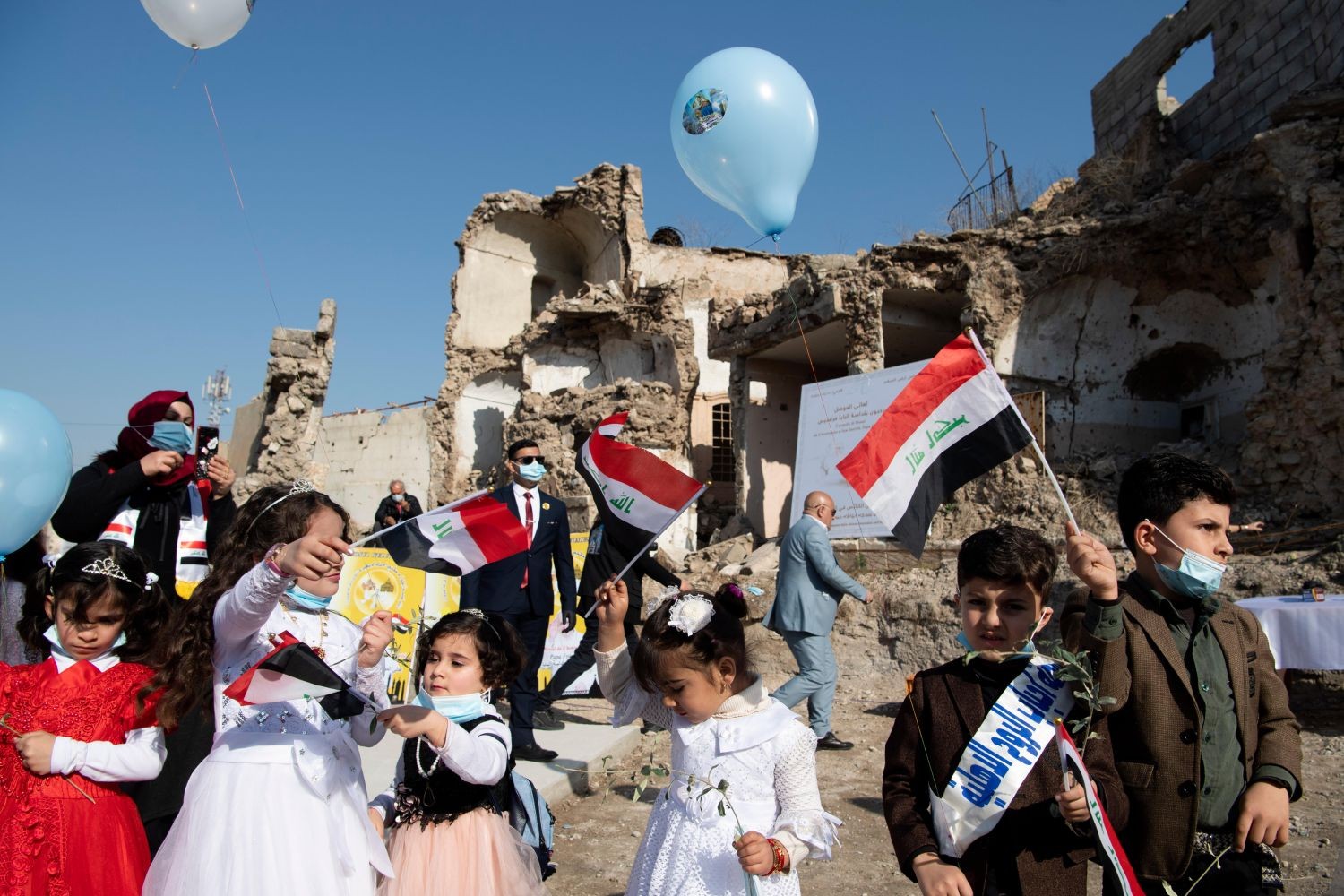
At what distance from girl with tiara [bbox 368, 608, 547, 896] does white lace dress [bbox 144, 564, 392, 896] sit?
16 cm

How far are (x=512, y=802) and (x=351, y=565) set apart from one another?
5603mm

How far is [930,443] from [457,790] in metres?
2.18

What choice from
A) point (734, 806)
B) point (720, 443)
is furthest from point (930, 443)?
point (720, 443)

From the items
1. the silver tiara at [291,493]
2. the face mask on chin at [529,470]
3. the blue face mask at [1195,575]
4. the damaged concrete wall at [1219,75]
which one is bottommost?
the blue face mask at [1195,575]

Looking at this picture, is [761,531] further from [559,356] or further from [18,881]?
[18,881]

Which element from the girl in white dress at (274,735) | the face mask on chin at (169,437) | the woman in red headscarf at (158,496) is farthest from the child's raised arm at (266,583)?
the face mask on chin at (169,437)

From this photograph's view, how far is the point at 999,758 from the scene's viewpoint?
205 centimetres

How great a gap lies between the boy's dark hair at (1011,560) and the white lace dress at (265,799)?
1787 mm

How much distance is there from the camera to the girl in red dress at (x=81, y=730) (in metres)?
2.40

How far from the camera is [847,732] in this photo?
673cm

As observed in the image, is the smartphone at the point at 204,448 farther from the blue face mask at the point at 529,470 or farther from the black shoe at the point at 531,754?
the black shoe at the point at 531,754

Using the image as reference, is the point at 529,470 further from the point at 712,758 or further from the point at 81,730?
the point at 712,758

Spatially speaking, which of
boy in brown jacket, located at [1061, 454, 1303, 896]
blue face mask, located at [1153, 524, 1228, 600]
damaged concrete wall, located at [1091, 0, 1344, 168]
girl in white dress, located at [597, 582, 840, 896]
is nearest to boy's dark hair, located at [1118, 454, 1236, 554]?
boy in brown jacket, located at [1061, 454, 1303, 896]

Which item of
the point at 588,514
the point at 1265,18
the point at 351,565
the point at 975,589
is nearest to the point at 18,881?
the point at 975,589
